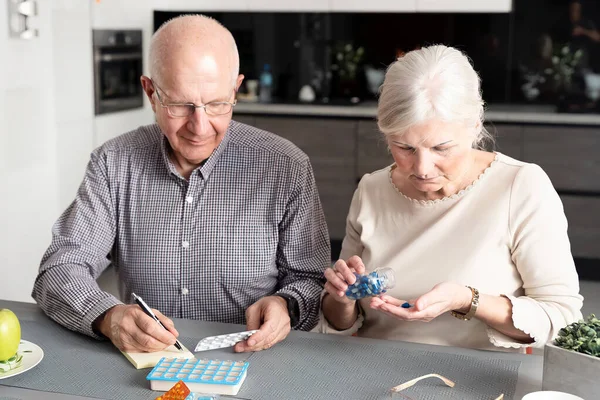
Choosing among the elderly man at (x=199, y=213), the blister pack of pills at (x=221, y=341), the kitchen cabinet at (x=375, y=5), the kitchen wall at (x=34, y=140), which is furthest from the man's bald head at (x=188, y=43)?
the kitchen cabinet at (x=375, y=5)

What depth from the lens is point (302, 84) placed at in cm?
542

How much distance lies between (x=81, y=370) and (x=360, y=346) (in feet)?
1.89

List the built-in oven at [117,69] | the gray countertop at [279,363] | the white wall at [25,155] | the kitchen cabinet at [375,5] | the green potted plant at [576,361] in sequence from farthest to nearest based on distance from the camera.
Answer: the kitchen cabinet at [375,5] < the built-in oven at [117,69] < the white wall at [25,155] < the gray countertop at [279,363] < the green potted plant at [576,361]

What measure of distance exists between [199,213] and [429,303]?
72cm

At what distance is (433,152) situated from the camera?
5.62 feet

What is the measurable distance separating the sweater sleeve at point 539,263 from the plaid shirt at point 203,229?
507mm

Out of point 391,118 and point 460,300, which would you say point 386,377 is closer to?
point 460,300

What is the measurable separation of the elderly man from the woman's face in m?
0.35

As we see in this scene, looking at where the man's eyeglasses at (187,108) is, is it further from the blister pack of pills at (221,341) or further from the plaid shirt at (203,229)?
the blister pack of pills at (221,341)

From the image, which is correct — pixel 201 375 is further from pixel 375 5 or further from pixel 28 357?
pixel 375 5

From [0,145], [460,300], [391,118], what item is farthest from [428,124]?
[0,145]

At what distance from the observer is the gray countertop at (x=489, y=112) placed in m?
4.55

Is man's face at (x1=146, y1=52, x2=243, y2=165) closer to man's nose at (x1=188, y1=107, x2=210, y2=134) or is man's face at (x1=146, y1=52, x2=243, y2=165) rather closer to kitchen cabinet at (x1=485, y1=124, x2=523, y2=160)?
man's nose at (x1=188, y1=107, x2=210, y2=134)

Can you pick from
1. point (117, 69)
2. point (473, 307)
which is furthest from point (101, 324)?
point (117, 69)
